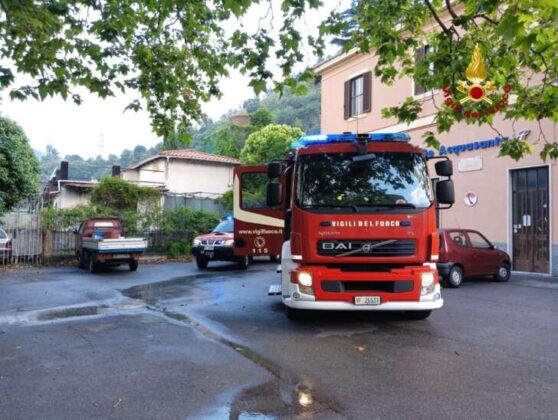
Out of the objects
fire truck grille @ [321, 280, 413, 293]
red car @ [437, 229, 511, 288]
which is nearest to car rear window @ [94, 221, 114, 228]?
red car @ [437, 229, 511, 288]

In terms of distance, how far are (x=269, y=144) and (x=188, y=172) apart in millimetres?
6605

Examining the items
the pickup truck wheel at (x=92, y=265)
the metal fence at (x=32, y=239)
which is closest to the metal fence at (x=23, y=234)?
the metal fence at (x=32, y=239)

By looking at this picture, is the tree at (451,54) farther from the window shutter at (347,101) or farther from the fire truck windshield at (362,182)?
the window shutter at (347,101)

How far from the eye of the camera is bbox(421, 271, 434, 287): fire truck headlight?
6747 mm

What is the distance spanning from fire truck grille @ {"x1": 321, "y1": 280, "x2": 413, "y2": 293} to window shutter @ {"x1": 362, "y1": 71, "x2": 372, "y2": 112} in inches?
558

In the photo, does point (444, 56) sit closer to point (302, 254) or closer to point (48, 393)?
point (302, 254)

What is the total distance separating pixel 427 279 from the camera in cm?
677

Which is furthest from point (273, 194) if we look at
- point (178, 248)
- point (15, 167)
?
point (15, 167)

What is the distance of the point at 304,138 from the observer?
25.2 feet

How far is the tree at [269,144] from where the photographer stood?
37406mm

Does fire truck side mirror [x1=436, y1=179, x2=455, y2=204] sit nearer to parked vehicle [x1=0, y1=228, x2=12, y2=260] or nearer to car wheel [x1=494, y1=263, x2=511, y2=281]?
car wheel [x1=494, y1=263, x2=511, y2=281]

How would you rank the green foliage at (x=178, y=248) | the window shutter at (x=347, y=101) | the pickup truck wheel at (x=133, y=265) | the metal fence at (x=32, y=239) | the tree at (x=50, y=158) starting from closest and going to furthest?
the pickup truck wheel at (x=133, y=265)
the metal fence at (x=32, y=239)
the window shutter at (x=347, y=101)
the green foliage at (x=178, y=248)
the tree at (x=50, y=158)

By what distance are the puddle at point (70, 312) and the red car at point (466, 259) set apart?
7.77 metres

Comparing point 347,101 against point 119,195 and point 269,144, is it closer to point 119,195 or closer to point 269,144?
point 119,195
